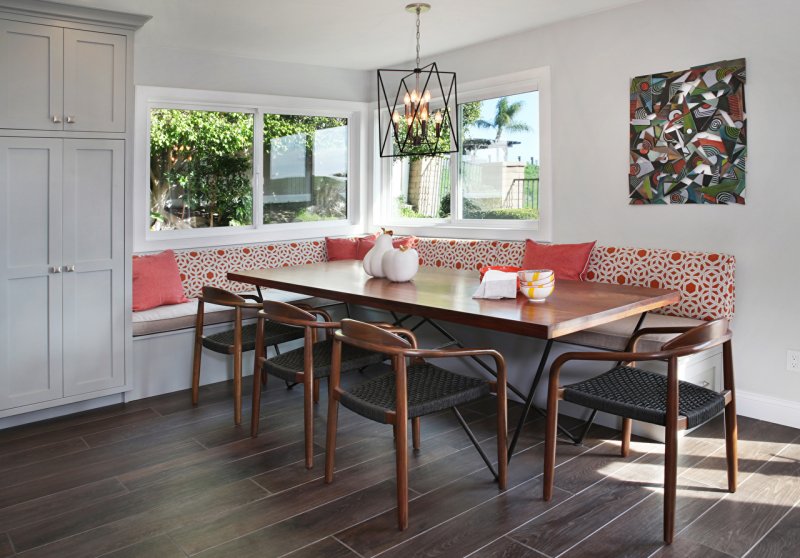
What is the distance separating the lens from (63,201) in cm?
354

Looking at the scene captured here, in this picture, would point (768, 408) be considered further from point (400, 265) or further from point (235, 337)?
point (235, 337)

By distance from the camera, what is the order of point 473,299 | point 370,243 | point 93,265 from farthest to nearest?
point 370,243 < point 93,265 < point 473,299

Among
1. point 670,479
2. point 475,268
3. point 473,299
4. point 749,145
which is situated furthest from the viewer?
point 475,268

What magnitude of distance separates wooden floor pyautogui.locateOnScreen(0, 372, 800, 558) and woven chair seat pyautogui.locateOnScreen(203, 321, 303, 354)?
0.41 meters

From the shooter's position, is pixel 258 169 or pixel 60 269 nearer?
pixel 60 269

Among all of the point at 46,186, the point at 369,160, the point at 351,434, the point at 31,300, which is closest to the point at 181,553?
the point at 351,434

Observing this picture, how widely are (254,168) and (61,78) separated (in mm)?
1990

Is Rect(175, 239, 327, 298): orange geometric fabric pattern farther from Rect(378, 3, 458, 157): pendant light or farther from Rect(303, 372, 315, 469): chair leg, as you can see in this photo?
Rect(303, 372, 315, 469): chair leg

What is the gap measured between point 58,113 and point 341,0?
1649 millimetres

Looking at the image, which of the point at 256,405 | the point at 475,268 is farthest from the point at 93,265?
the point at 475,268

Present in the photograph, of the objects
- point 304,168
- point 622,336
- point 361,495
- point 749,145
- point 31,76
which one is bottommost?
point 361,495

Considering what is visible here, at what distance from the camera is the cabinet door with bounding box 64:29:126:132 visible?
3.53 metres

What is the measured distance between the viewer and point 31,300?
3.48 metres

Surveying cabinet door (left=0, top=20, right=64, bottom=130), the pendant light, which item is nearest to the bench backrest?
the pendant light
